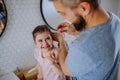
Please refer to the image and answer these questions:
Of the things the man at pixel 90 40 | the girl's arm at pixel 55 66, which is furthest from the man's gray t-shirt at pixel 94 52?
the girl's arm at pixel 55 66

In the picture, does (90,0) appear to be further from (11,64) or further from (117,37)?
(11,64)

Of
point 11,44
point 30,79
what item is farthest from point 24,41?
point 30,79

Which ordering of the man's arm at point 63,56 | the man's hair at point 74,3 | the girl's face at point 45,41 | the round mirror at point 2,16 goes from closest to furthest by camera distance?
the man's hair at point 74,3, the man's arm at point 63,56, the girl's face at point 45,41, the round mirror at point 2,16

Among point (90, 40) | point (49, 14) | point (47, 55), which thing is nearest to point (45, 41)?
point (47, 55)

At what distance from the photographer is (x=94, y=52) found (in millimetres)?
624

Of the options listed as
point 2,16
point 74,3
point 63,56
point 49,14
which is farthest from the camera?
point 49,14

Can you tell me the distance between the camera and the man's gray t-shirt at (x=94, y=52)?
0.62m

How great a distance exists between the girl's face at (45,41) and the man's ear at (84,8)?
10.4 inches

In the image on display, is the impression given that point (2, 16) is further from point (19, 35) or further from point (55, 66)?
point (55, 66)

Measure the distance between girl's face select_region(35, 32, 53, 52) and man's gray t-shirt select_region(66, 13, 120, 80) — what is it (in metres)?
0.20

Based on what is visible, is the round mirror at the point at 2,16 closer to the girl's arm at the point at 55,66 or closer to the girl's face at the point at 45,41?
the girl's face at the point at 45,41

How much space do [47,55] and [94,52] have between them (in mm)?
287

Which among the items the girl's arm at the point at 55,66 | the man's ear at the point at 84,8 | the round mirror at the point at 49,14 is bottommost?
the girl's arm at the point at 55,66

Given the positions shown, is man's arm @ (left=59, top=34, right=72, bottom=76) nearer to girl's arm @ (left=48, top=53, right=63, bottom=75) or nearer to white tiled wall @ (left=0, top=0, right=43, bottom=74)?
girl's arm @ (left=48, top=53, right=63, bottom=75)
